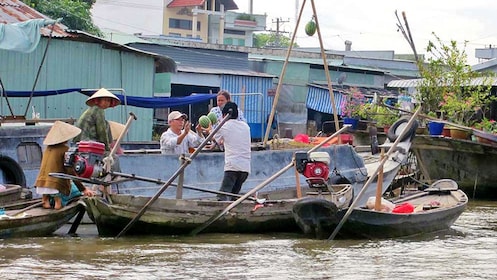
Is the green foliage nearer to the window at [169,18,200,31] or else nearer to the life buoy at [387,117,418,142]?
the life buoy at [387,117,418,142]

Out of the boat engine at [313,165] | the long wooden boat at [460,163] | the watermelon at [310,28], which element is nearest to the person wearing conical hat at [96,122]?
the boat engine at [313,165]

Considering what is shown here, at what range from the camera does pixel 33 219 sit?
9773mm

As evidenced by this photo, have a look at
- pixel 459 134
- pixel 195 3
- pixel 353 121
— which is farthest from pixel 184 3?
pixel 459 134

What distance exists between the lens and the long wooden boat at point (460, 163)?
58.6ft

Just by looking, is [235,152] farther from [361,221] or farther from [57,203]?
[57,203]

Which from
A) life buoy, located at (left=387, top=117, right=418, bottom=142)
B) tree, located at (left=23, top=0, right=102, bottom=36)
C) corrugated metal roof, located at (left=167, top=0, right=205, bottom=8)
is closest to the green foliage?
life buoy, located at (left=387, top=117, right=418, bottom=142)

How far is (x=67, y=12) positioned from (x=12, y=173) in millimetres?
18478

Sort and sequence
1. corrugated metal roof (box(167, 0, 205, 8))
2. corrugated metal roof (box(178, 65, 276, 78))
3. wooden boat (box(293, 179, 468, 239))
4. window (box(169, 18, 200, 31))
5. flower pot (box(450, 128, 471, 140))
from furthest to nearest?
window (box(169, 18, 200, 31)) < corrugated metal roof (box(167, 0, 205, 8)) < corrugated metal roof (box(178, 65, 276, 78)) < flower pot (box(450, 128, 471, 140)) < wooden boat (box(293, 179, 468, 239))

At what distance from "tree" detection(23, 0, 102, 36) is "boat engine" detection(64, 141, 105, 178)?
1968 cm

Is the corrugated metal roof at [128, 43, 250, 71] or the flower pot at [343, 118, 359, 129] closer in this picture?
the flower pot at [343, 118, 359, 129]

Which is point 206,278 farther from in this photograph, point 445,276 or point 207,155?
point 207,155

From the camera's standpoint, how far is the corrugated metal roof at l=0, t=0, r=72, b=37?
54.9 ft

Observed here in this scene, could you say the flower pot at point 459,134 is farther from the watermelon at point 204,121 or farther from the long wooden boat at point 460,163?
the watermelon at point 204,121

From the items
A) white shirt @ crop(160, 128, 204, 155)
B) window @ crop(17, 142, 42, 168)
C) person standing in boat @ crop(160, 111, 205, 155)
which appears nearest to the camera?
person standing in boat @ crop(160, 111, 205, 155)
